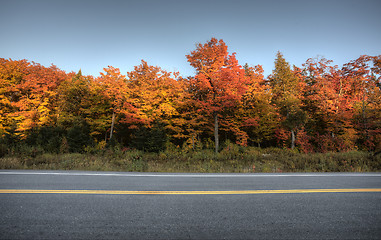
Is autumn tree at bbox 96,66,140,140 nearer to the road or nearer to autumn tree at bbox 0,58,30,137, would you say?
autumn tree at bbox 0,58,30,137

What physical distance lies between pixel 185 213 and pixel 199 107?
13.3m

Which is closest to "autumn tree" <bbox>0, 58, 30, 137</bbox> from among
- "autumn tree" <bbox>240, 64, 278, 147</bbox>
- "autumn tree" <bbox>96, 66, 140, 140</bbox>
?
"autumn tree" <bbox>96, 66, 140, 140</bbox>

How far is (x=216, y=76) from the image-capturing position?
45.5 feet

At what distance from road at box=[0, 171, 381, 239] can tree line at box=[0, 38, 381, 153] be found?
10807mm

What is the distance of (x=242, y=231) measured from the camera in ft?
7.32

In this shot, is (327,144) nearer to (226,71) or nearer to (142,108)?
(226,71)

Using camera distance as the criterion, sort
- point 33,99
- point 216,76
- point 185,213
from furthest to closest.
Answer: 1. point 33,99
2. point 216,76
3. point 185,213

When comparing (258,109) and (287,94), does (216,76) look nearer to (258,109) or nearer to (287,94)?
(258,109)

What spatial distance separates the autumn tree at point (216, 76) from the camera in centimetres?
1349

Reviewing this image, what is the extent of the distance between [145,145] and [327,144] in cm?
1849

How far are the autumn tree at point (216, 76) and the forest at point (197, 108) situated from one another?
8 cm

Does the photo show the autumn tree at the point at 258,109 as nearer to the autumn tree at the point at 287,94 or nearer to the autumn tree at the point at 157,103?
Answer: the autumn tree at the point at 287,94

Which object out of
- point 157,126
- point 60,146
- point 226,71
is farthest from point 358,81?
point 60,146

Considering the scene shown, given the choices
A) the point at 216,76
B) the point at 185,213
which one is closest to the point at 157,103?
the point at 216,76
